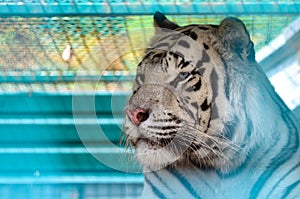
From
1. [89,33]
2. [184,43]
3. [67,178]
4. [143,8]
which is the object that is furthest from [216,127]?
[67,178]

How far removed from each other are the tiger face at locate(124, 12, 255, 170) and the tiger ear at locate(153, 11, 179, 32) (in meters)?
0.11

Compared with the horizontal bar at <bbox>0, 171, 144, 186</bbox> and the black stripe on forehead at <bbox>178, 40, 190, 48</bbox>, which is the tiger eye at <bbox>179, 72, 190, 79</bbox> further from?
the horizontal bar at <bbox>0, 171, 144, 186</bbox>

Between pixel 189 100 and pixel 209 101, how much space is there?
0.23 feet

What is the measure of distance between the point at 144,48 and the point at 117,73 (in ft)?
0.94

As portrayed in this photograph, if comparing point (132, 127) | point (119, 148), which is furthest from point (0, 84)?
point (132, 127)

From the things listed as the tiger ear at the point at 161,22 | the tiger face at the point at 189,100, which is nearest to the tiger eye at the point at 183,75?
the tiger face at the point at 189,100

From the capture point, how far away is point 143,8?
2.53 m

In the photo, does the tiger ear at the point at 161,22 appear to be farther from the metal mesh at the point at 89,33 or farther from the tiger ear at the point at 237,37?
the tiger ear at the point at 237,37

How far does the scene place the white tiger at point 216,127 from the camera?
7.25ft

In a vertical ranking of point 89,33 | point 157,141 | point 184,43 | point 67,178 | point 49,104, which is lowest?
point 67,178

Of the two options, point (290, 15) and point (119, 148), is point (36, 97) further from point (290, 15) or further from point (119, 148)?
point (290, 15)

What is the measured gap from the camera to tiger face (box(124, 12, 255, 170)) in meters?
2.16

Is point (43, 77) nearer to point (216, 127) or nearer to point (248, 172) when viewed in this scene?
point (216, 127)

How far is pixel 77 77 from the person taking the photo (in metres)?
2.79
